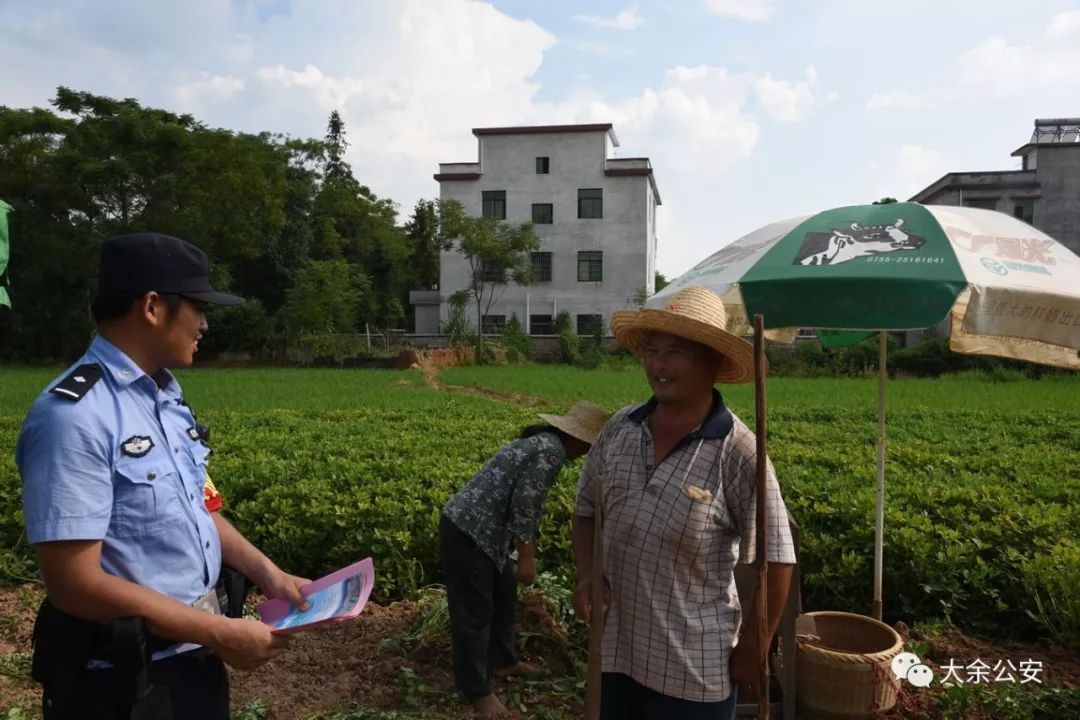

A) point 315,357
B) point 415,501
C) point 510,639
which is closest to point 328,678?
point 510,639

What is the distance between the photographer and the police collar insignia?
1.83 metres

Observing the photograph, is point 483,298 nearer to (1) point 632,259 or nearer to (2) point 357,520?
(1) point 632,259

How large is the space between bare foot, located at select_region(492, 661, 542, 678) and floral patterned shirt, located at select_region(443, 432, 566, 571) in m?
0.61

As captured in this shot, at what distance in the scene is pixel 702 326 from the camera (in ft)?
7.77

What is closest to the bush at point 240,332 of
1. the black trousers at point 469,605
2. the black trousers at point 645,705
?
the black trousers at point 469,605

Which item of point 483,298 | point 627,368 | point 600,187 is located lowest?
point 627,368

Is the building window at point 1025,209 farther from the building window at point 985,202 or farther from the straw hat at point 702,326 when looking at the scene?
the straw hat at point 702,326

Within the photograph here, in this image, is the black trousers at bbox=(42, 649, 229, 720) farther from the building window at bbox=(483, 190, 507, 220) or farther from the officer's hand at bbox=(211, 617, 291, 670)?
the building window at bbox=(483, 190, 507, 220)

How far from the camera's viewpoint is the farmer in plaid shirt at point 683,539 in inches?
91.0

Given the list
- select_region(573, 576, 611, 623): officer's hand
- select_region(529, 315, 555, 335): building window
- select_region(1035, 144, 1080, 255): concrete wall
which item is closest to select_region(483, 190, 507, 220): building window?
select_region(529, 315, 555, 335): building window

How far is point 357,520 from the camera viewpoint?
16.9ft

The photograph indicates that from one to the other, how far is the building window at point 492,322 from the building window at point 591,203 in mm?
6393

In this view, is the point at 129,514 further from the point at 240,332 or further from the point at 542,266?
the point at 542,266

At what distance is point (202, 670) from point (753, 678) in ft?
5.17
